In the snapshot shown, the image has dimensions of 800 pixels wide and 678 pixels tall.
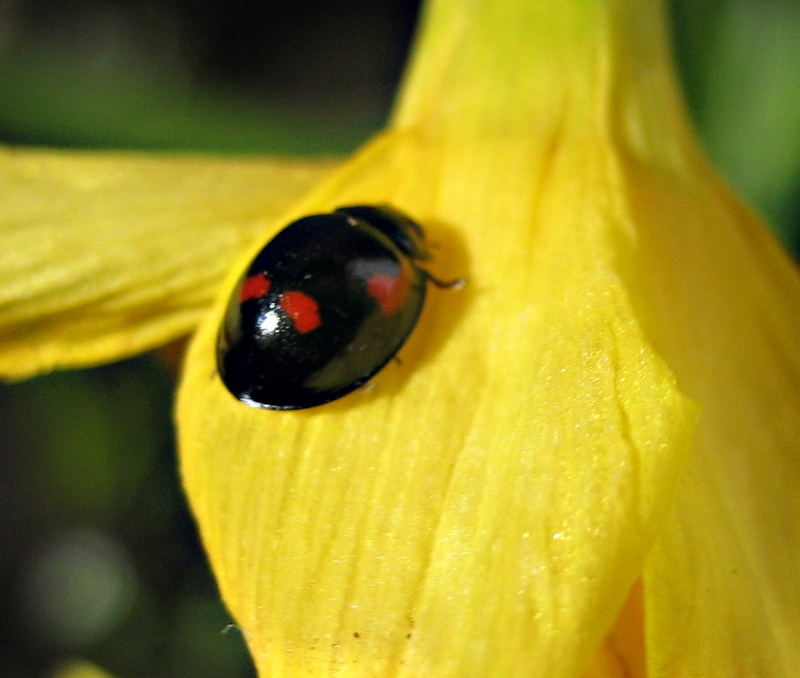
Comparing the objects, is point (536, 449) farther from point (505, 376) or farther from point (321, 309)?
point (321, 309)

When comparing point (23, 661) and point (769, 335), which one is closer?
point (769, 335)

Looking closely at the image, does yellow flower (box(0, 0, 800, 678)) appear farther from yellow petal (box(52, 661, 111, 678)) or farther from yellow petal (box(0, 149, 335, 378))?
yellow petal (box(52, 661, 111, 678))

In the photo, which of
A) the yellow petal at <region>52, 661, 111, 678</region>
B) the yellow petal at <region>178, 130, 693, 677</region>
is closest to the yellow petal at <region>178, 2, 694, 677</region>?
the yellow petal at <region>178, 130, 693, 677</region>

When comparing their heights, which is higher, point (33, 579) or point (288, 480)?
point (288, 480)

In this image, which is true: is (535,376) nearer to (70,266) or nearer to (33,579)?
(70,266)

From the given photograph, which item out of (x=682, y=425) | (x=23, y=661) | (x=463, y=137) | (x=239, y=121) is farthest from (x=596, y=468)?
(x=23, y=661)

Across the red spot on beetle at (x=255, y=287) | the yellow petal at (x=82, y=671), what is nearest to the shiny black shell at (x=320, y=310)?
the red spot on beetle at (x=255, y=287)

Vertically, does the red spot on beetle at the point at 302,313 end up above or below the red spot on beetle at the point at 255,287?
A: below

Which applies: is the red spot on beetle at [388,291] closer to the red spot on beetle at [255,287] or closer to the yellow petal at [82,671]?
the red spot on beetle at [255,287]
